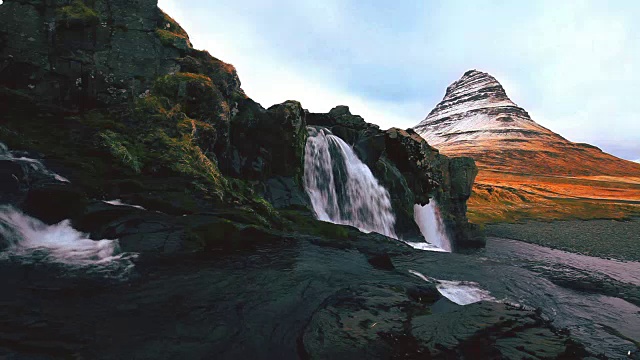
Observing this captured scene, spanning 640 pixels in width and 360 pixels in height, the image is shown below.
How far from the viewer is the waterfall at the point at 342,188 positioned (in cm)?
2735

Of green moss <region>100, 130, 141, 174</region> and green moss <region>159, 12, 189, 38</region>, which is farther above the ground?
green moss <region>159, 12, 189, 38</region>

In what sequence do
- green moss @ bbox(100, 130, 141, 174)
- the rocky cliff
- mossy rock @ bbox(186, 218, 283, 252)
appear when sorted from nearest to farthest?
1. mossy rock @ bbox(186, 218, 283, 252)
2. the rocky cliff
3. green moss @ bbox(100, 130, 141, 174)

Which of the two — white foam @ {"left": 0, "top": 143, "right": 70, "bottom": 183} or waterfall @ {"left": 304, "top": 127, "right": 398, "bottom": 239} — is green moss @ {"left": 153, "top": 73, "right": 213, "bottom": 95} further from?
waterfall @ {"left": 304, "top": 127, "right": 398, "bottom": 239}

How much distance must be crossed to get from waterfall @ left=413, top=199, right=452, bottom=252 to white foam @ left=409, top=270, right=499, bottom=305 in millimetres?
25239

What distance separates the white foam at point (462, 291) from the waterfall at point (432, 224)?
82.8ft

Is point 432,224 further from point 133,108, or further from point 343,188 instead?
point 133,108

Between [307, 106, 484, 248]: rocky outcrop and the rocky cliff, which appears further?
[307, 106, 484, 248]: rocky outcrop

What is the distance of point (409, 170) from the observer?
37.8 metres

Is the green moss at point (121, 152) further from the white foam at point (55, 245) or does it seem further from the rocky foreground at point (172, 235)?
the white foam at point (55, 245)

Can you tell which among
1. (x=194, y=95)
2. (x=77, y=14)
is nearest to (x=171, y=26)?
(x=77, y=14)

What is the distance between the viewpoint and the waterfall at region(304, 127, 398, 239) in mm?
27348

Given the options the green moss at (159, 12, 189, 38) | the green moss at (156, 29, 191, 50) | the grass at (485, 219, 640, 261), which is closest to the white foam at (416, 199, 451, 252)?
the grass at (485, 219, 640, 261)

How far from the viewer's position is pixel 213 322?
630cm

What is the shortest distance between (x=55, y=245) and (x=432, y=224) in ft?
129
